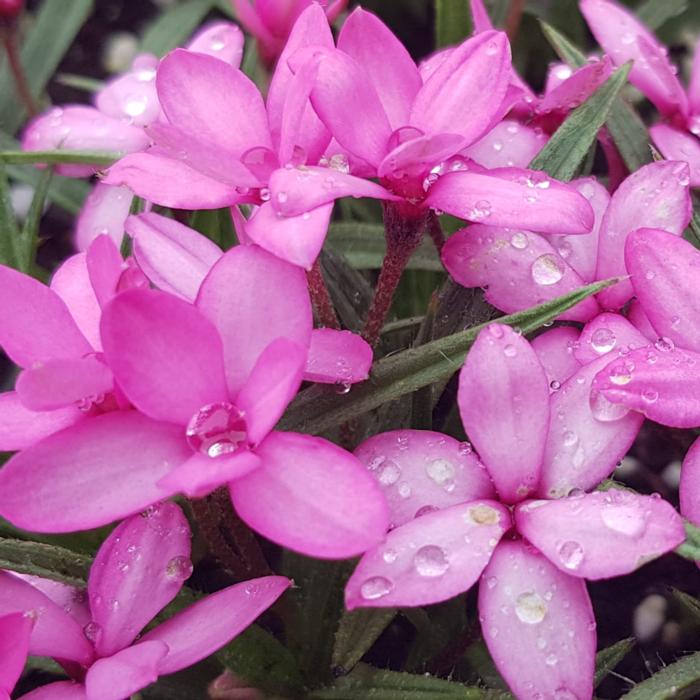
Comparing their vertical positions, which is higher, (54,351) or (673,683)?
(54,351)

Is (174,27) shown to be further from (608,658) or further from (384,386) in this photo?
(608,658)

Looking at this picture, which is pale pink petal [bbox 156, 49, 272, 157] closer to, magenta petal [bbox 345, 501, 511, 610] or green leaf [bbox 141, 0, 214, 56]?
magenta petal [bbox 345, 501, 511, 610]

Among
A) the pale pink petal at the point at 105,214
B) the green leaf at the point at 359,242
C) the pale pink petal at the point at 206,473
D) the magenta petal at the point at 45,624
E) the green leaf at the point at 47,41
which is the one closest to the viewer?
the pale pink petal at the point at 206,473

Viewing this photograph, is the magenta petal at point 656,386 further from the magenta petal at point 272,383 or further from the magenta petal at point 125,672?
the magenta petal at point 125,672

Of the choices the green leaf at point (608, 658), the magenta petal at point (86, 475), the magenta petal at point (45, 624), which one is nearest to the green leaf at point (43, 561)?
the magenta petal at point (45, 624)

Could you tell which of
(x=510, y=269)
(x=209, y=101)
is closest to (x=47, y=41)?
(x=209, y=101)

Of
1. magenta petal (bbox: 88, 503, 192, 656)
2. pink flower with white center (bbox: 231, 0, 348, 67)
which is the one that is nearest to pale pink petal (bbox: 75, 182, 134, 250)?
pink flower with white center (bbox: 231, 0, 348, 67)

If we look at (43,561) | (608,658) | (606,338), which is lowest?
(608,658)
